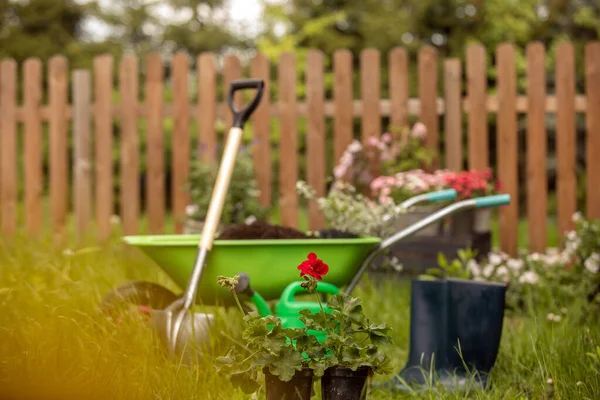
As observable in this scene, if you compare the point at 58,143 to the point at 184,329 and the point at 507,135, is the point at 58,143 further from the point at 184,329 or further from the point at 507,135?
the point at 184,329

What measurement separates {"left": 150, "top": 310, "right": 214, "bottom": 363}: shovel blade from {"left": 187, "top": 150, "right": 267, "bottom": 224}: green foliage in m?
2.17

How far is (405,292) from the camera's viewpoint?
11.4 feet

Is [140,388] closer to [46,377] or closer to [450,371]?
[46,377]

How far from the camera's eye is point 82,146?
536cm

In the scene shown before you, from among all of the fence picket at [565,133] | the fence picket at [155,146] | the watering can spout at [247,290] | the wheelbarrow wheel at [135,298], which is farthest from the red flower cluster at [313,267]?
the fence picket at [155,146]

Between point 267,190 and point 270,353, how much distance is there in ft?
10.5

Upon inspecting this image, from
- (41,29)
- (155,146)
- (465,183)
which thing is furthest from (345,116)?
(41,29)

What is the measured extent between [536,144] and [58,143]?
11.5 ft

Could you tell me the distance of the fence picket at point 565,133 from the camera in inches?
176

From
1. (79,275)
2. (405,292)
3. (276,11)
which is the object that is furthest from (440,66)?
(79,275)

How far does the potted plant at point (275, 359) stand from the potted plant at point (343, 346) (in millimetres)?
32

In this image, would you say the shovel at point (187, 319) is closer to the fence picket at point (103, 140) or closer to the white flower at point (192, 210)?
the white flower at point (192, 210)

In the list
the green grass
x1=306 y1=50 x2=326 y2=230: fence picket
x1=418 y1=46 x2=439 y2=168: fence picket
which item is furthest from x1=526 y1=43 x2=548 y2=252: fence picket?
the green grass

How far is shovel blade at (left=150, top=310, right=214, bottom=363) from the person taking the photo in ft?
7.14
